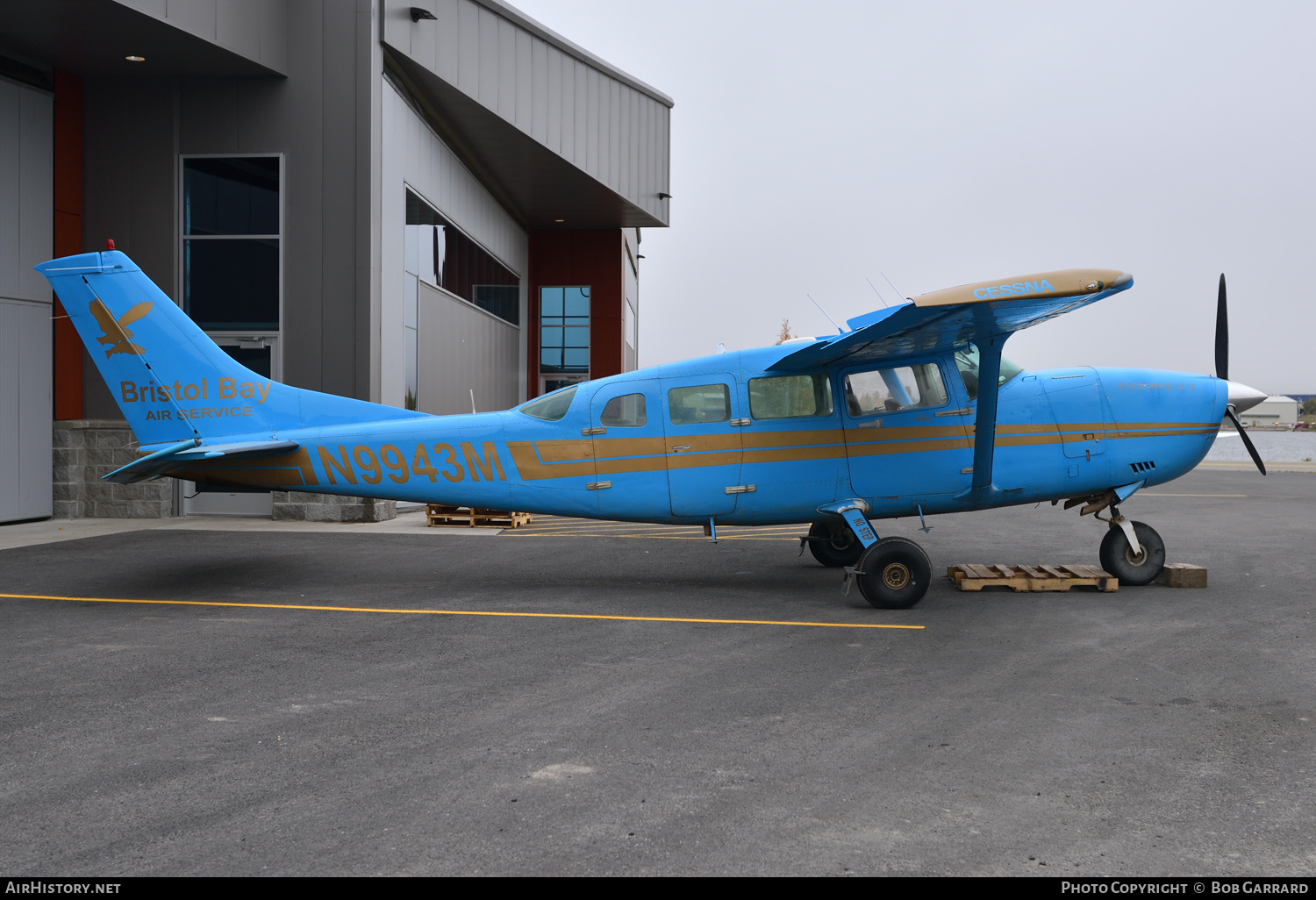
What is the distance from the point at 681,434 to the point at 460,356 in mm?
13176

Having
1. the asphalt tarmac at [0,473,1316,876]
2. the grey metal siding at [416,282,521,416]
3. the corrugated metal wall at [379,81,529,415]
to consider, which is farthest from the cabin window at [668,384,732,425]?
the grey metal siding at [416,282,521,416]

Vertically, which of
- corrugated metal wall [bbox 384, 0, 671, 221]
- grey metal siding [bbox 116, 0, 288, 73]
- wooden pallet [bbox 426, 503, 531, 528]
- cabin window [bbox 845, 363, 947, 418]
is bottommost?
wooden pallet [bbox 426, 503, 531, 528]

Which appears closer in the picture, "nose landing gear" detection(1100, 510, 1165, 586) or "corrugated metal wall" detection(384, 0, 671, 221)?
"nose landing gear" detection(1100, 510, 1165, 586)

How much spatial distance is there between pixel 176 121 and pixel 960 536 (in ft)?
48.6

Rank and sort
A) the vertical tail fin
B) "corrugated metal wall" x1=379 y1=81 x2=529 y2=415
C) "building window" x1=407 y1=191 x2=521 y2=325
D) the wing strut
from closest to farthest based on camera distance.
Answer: the wing strut, the vertical tail fin, "corrugated metal wall" x1=379 y1=81 x2=529 y2=415, "building window" x1=407 y1=191 x2=521 y2=325

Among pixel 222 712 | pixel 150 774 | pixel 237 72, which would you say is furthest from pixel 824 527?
pixel 237 72

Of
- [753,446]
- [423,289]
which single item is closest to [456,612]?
[753,446]

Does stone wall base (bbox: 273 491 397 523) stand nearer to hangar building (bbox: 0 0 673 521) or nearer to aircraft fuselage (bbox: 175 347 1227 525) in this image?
hangar building (bbox: 0 0 673 521)

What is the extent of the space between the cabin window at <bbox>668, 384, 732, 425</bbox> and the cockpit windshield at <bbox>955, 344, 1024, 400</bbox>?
233 cm

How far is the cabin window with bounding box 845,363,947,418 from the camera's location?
837 centimetres

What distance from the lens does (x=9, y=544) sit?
459 inches

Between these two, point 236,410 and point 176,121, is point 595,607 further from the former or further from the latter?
point 176,121

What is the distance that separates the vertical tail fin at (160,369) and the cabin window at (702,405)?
3135 millimetres

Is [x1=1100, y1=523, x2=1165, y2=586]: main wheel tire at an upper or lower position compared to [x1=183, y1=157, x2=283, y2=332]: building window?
lower
